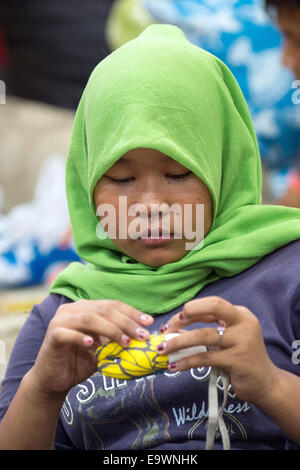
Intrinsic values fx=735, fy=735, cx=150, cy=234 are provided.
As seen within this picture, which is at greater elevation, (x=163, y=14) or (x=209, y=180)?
(x=163, y=14)

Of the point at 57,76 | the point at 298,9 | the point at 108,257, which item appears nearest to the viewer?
the point at 108,257

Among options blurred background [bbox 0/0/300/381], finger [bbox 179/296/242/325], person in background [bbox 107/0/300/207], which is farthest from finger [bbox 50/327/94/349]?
person in background [bbox 107/0/300/207]

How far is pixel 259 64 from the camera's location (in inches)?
116

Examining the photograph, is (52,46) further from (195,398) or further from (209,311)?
(209,311)

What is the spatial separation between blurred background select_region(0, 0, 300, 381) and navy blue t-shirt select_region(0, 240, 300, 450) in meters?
1.13

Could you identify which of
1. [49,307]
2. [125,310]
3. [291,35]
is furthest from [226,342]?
[291,35]

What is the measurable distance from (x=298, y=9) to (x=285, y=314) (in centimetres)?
177

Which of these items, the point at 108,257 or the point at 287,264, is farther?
the point at 108,257

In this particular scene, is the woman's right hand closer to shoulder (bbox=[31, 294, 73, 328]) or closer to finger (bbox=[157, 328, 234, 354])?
finger (bbox=[157, 328, 234, 354])

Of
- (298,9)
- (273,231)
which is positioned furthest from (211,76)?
(298,9)

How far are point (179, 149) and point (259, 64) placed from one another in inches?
81.3

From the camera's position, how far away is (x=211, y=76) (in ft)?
3.54

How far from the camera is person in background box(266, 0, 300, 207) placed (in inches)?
99.5
